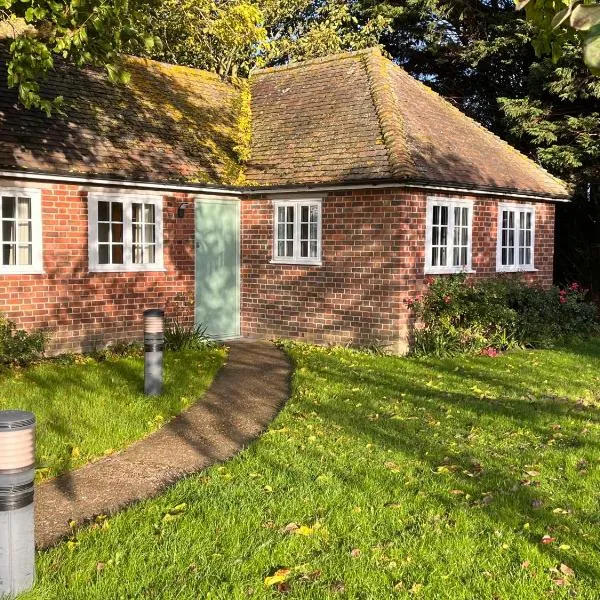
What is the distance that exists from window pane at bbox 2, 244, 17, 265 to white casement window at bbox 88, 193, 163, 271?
1.27 metres

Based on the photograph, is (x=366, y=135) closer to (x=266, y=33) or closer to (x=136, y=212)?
(x=136, y=212)

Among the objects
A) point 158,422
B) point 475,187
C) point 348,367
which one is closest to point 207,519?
point 158,422

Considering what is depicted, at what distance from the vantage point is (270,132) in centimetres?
1591

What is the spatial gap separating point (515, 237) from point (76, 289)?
8937mm

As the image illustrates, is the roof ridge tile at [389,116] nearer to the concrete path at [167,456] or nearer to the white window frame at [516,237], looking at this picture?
the white window frame at [516,237]

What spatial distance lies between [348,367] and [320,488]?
5.45m

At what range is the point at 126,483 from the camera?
602cm

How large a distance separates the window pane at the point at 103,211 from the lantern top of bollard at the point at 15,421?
9114 mm

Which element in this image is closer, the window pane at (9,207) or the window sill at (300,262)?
the window pane at (9,207)

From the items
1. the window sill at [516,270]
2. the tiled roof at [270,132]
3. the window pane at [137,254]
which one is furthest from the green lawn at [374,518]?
the window sill at [516,270]

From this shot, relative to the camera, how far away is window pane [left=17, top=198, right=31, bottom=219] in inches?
464

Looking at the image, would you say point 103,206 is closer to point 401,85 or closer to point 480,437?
point 401,85

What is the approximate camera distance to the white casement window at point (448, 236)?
13.5 metres

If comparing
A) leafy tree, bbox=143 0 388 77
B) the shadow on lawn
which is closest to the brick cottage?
the shadow on lawn
